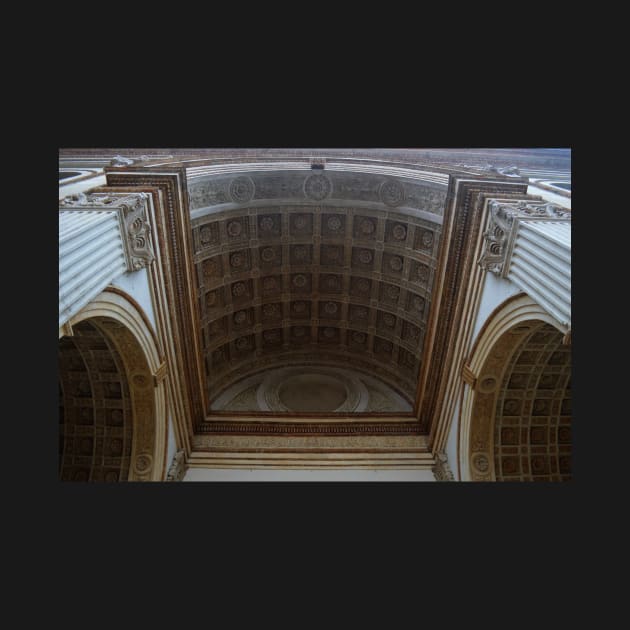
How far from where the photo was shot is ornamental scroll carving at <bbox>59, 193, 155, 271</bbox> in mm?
7891

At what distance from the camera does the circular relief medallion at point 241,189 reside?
1226 cm

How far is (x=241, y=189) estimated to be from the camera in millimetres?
12367

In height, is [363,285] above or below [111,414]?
above

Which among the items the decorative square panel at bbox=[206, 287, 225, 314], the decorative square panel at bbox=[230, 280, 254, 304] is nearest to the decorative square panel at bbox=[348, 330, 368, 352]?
the decorative square panel at bbox=[230, 280, 254, 304]

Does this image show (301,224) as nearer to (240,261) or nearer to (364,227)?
(364,227)

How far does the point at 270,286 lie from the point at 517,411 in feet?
21.9

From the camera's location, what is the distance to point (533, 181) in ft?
35.2

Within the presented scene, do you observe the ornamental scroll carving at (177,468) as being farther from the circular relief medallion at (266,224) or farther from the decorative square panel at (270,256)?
the circular relief medallion at (266,224)

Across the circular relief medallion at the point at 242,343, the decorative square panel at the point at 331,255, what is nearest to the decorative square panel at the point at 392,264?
the decorative square panel at the point at 331,255

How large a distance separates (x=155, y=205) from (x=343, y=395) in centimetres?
784

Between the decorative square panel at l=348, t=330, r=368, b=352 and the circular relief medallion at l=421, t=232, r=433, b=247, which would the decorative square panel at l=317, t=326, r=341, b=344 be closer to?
the decorative square panel at l=348, t=330, r=368, b=352

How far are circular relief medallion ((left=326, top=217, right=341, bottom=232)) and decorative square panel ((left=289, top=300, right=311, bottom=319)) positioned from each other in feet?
7.80

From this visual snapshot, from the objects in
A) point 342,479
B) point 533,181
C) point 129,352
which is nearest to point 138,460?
point 129,352

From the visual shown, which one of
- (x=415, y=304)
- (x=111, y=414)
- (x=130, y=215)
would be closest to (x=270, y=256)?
(x=415, y=304)
